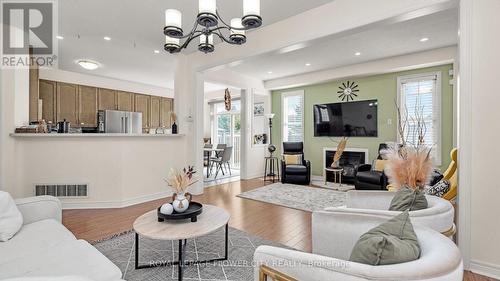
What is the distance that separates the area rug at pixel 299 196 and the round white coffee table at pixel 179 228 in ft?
6.50

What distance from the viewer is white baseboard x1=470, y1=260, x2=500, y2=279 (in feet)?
6.33

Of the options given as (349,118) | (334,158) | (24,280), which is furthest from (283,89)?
(24,280)

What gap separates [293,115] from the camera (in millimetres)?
6758

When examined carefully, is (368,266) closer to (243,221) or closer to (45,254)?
(45,254)

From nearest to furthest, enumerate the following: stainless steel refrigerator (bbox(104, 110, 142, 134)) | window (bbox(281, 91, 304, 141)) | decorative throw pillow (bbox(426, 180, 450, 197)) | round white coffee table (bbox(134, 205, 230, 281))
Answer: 1. round white coffee table (bbox(134, 205, 230, 281))
2. decorative throw pillow (bbox(426, 180, 450, 197))
3. stainless steel refrigerator (bbox(104, 110, 142, 134))
4. window (bbox(281, 91, 304, 141))

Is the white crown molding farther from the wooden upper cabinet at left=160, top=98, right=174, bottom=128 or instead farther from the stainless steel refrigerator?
the stainless steel refrigerator

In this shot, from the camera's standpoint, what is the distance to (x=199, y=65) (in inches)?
177

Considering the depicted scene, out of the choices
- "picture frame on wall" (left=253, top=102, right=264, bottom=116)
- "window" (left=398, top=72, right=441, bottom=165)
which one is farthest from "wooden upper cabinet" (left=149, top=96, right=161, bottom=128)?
"window" (left=398, top=72, right=441, bottom=165)

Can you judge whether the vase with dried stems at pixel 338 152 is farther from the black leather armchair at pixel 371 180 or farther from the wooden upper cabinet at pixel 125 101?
the wooden upper cabinet at pixel 125 101

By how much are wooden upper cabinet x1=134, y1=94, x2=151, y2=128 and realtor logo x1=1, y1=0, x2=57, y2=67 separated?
330cm

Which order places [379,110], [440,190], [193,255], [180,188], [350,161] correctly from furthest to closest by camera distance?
[350,161]
[379,110]
[440,190]
[193,255]
[180,188]

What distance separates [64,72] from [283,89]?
218 inches

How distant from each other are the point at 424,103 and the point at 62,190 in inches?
258

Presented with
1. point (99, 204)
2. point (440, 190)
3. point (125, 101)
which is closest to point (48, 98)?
point (125, 101)
